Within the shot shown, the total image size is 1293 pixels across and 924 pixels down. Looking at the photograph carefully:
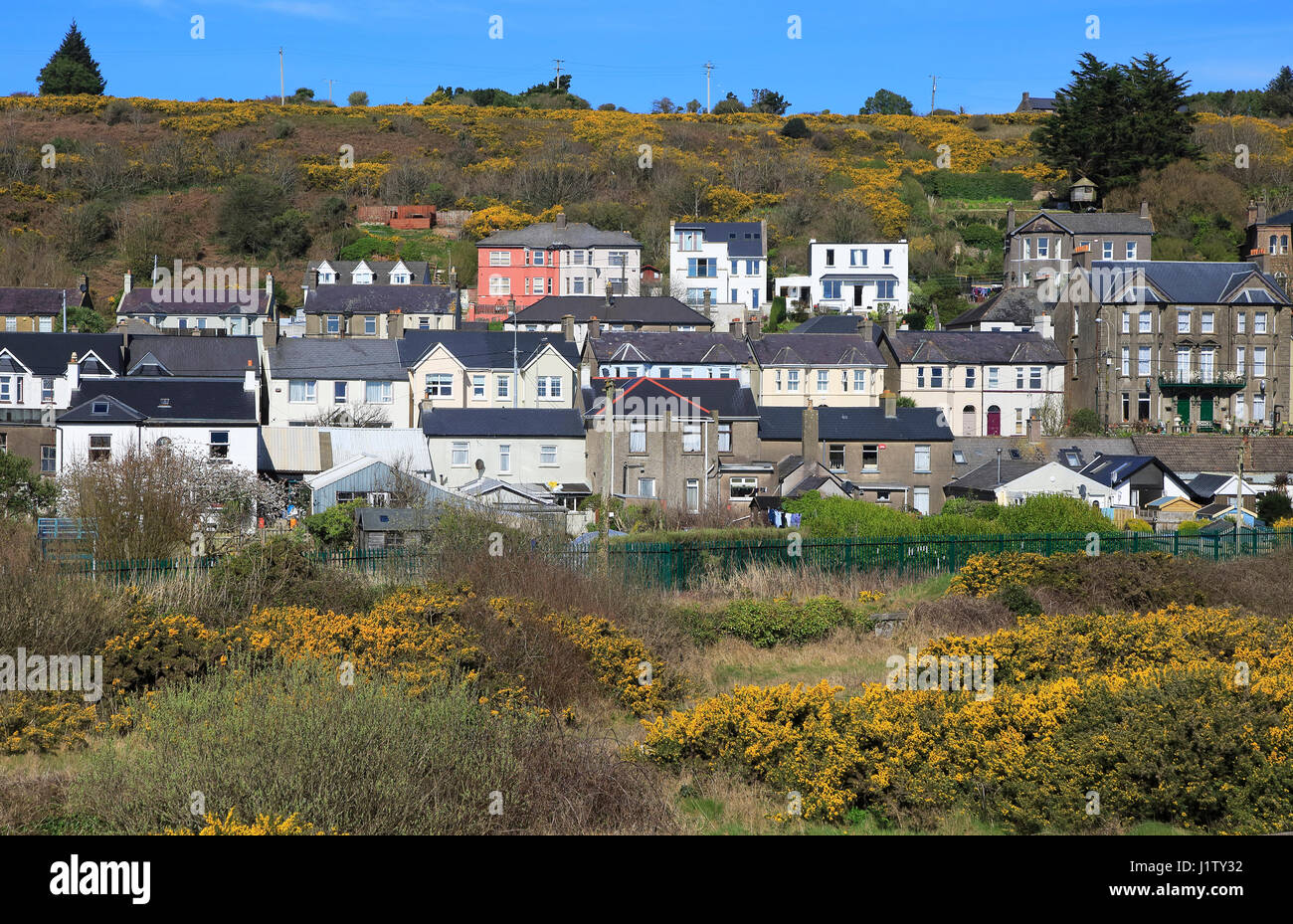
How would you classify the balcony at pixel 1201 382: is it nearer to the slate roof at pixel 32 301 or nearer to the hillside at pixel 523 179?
the hillside at pixel 523 179

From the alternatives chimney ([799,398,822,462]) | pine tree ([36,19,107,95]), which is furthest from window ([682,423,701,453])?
pine tree ([36,19,107,95])

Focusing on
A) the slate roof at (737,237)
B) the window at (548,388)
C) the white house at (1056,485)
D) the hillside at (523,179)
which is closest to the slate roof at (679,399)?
the window at (548,388)

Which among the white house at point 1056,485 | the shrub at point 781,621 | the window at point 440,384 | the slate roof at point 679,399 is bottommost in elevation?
the shrub at point 781,621

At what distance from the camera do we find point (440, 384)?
57.3 m

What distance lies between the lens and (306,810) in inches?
401

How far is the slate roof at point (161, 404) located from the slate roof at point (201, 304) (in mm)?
23982

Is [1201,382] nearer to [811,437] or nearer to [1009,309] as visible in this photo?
[1009,309]

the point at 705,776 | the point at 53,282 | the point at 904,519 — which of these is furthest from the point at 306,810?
the point at 53,282

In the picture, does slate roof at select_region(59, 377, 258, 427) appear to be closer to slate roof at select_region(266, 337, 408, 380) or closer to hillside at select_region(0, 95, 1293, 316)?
slate roof at select_region(266, 337, 408, 380)

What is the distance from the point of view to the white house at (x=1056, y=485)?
155ft

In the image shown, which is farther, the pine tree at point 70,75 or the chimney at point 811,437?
the pine tree at point 70,75

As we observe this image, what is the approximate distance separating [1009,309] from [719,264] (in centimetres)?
1778

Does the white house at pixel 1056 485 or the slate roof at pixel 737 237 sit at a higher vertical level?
the slate roof at pixel 737 237

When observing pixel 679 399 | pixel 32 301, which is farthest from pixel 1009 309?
pixel 32 301
